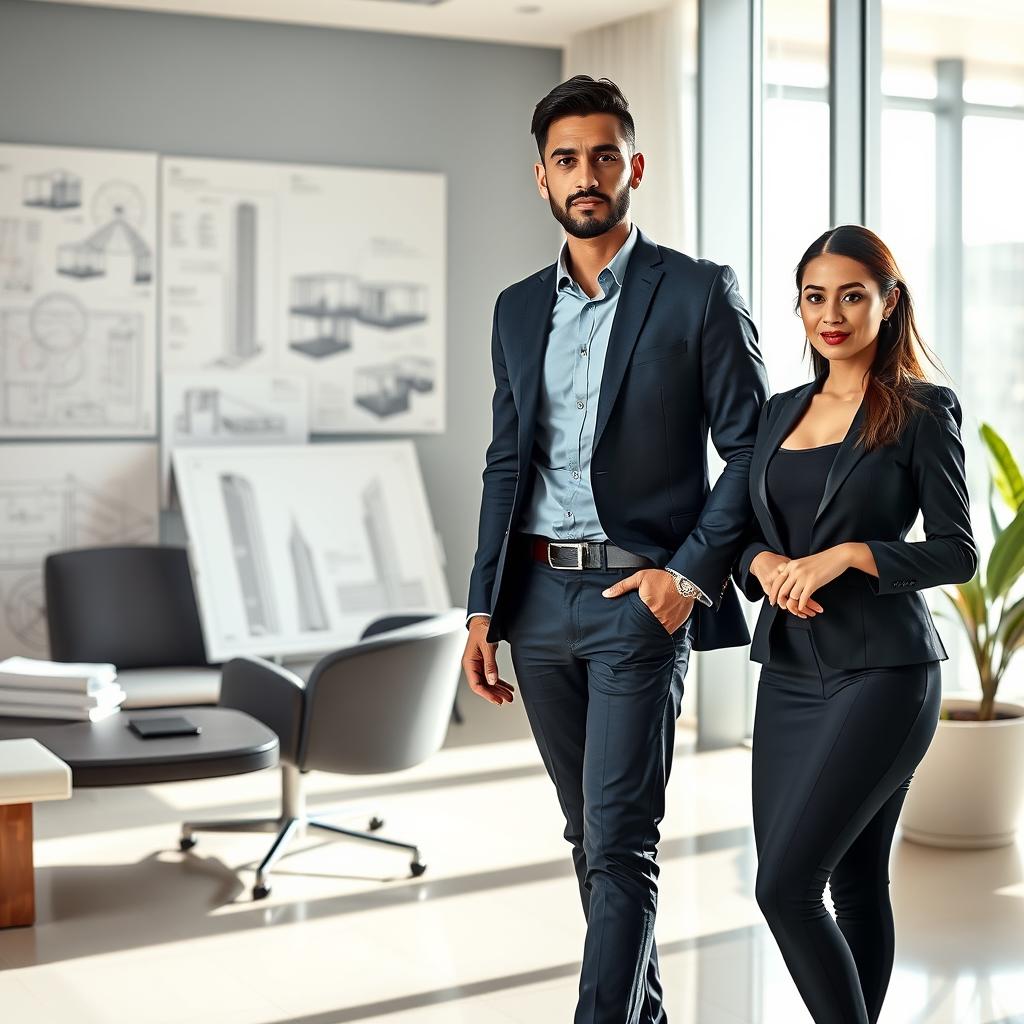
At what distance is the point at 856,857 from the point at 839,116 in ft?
10.8

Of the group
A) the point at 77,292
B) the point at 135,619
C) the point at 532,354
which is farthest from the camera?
the point at 77,292

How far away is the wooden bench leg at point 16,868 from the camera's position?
3.76m

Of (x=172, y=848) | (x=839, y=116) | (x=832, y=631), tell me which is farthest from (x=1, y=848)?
(x=839, y=116)

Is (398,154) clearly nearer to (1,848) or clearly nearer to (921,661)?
(1,848)

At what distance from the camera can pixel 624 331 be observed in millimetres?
2486

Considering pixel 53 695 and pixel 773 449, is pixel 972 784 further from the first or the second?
pixel 53 695

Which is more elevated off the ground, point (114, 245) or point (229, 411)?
point (114, 245)

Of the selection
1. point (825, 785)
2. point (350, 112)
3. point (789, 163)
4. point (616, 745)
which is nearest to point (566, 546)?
point (616, 745)

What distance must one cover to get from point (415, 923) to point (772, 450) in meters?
1.97

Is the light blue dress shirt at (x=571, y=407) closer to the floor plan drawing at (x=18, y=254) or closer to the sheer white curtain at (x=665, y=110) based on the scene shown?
the sheer white curtain at (x=665, y=110)

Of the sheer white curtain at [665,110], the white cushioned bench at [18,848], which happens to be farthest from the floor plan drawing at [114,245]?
the white cushioned bench at [18,848]

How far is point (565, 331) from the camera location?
2.59 metres

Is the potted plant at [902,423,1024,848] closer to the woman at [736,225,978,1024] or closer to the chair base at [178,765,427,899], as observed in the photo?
the chair base at [178,765,427,899]

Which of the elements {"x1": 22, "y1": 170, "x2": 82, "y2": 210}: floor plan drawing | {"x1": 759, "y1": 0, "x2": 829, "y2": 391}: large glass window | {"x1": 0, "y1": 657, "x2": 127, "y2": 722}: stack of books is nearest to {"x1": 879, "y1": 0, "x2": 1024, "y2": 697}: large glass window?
{"x1": 759, "y1": 0, "x2": 829, "y2": 391}: large glass window
